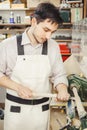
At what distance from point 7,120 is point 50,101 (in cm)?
33

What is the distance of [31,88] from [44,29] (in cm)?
41

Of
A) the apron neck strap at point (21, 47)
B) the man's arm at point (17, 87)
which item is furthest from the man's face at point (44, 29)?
the man's arm at point (17, 87)

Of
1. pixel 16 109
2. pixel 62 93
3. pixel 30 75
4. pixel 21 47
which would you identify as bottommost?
pixel 16 109

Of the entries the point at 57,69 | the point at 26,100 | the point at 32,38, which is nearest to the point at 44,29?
the point at 32,38

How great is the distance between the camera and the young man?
155cm

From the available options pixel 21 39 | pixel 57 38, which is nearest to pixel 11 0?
pixel 57 38

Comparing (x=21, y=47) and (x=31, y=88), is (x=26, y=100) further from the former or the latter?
(x=21, y=47)

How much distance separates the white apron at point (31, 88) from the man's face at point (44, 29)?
16 centimetres

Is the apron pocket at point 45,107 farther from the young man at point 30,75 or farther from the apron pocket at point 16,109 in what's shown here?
the apron pocket at point 16,109

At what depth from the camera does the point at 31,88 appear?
1637 millimetres

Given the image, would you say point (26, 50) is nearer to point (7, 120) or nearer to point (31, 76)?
point (31, 76)

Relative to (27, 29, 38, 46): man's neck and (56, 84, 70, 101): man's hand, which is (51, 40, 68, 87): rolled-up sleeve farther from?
(27, 29, 38, 46): man's neck

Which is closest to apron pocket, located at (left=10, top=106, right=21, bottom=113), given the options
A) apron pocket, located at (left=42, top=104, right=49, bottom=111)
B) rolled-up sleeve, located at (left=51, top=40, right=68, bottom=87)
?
apron pocket, located at (left=42, top=104, right=49, bottom=111)

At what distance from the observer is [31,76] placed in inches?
63.8
